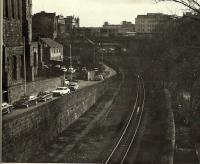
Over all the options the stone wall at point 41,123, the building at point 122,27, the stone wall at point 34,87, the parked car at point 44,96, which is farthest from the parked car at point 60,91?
the building at point 122,27

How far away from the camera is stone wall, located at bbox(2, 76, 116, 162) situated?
30.8ft

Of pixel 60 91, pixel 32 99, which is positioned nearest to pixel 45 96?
pixel 32 99

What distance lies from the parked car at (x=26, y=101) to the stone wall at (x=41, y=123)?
201 cm

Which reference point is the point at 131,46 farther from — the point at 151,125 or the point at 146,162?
the point at 146,162

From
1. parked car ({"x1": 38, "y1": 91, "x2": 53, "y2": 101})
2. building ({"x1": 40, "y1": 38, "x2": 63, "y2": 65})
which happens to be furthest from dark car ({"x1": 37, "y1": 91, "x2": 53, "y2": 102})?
building ({"x1": 40, "y1": 38, "x2": 63, "y2": 65})

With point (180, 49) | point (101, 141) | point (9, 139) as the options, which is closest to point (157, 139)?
point (101, 141)

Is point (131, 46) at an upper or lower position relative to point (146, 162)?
upper

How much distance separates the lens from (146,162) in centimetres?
863

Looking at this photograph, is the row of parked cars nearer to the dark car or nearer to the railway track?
the dark car

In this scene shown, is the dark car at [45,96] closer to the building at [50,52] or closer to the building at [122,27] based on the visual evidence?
the building at [122,27]

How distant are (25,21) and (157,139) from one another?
9.16 metres

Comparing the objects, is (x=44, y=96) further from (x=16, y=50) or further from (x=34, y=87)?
(x=16, y=50)

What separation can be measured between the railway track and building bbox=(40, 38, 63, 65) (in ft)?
49.2

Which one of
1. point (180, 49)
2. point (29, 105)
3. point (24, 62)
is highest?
point (180, 49)
